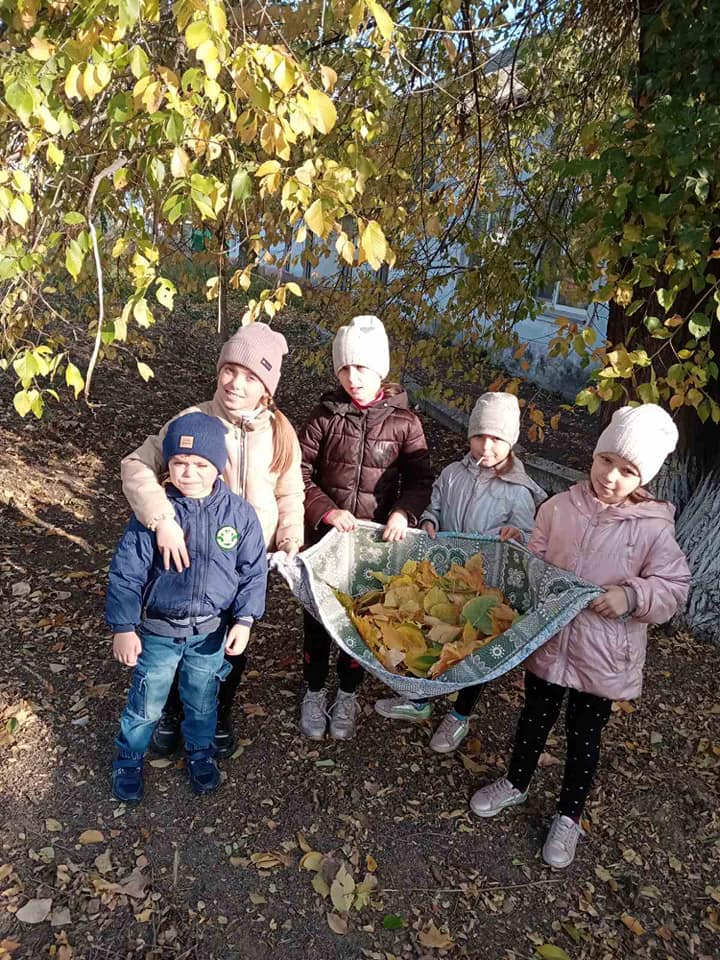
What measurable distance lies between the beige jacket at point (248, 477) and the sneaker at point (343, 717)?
2.46 ft

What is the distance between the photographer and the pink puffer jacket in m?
2.19

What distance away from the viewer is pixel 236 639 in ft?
7.75

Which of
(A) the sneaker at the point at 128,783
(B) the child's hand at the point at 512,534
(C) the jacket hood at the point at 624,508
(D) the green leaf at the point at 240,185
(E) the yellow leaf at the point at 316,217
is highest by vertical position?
(D) the green leaf at the point at 240,185

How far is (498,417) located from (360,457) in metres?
0.53

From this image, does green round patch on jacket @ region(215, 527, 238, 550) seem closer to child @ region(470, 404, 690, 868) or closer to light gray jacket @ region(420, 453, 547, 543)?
light gray jacket @ region(420, 453, 547, 543)

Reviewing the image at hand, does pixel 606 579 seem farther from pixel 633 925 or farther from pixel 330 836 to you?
pixel 330 836

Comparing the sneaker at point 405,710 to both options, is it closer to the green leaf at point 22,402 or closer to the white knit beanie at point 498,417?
the white knit beanie at point 498,417

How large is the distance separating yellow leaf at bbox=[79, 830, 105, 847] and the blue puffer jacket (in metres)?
0.71

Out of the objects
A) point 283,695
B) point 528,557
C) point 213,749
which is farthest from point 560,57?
point 213,749

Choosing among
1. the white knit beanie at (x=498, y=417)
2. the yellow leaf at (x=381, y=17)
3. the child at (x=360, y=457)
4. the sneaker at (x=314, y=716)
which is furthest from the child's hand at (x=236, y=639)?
the yellow leaf at (x=381, y=17)

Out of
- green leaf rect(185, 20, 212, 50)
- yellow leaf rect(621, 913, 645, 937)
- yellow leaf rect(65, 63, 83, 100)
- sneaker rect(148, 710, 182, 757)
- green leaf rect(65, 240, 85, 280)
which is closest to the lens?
green leaf rect(185, 20, 212, 50)

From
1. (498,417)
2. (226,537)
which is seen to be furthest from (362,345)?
(226,537)

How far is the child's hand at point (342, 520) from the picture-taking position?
8.42ft

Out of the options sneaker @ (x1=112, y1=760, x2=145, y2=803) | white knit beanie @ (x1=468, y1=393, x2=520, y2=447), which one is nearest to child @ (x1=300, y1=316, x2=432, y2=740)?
white knit beanie @ (x1=468, y1=393, x2=520, y2=447)
